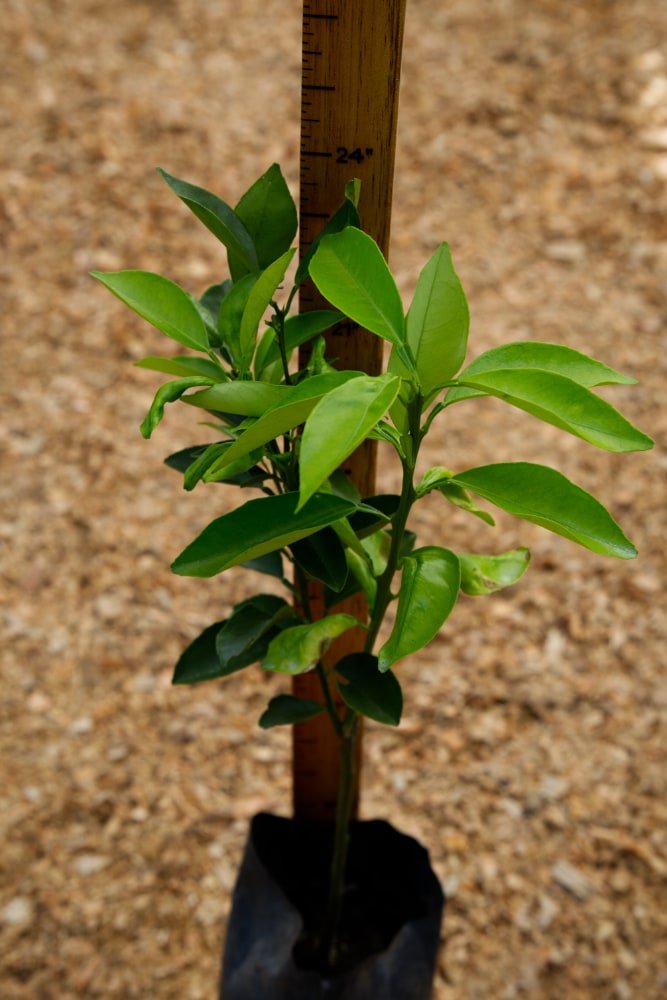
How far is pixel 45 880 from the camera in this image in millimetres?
1542

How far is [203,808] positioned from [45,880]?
261 millimetres

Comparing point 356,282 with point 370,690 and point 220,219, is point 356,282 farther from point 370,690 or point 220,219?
Result: point 370,690

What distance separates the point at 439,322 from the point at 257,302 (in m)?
0.13

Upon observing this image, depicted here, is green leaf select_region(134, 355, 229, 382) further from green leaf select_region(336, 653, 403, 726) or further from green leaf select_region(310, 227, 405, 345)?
green leaf select_region(336, 653, 403, 726)

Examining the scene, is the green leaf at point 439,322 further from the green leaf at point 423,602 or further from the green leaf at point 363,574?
the green leaf at point 363,574

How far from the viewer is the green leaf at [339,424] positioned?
1.79 ft

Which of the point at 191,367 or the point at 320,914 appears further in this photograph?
the point at 320,914

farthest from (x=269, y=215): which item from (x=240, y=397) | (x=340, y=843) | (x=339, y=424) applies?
(x=340, y=843)

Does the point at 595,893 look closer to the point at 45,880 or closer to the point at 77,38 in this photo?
the point at 45,880

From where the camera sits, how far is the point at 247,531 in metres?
0.70

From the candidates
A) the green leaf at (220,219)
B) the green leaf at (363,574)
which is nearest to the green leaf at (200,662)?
the green leaf at (363,574)

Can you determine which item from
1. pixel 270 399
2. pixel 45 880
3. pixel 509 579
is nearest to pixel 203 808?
pixel 45 880

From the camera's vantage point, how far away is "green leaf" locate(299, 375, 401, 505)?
1.79 feet

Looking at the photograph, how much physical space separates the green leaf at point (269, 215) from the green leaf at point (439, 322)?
17cm
